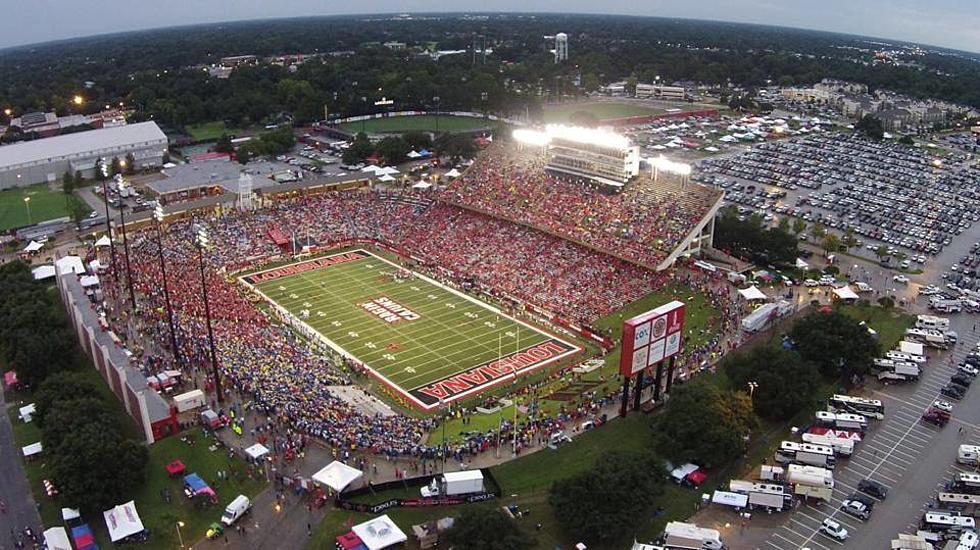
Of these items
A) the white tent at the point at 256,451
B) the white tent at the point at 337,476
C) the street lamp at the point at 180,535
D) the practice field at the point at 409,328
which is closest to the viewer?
the street lamp at the point at 180,535

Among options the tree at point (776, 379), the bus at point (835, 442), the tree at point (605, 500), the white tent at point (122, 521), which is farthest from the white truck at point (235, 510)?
the bus at point (835, 442)

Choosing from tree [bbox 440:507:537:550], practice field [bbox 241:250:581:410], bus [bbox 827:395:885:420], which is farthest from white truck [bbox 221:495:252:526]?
bus [bbox 827:395:885:420]

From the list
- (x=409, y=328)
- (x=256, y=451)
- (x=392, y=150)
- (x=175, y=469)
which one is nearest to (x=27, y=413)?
(x=175, y=469)

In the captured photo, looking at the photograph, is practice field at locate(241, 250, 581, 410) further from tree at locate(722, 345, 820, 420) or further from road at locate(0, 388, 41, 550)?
road at locate(0, 388, 41, 550)

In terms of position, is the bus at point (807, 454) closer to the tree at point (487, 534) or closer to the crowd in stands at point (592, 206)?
the tree at point (487, 534)

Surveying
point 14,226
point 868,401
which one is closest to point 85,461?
point 868,401

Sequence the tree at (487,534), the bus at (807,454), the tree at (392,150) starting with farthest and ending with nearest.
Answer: the tree at (392,150), the bus at (807,454), the tree at (487,534)
